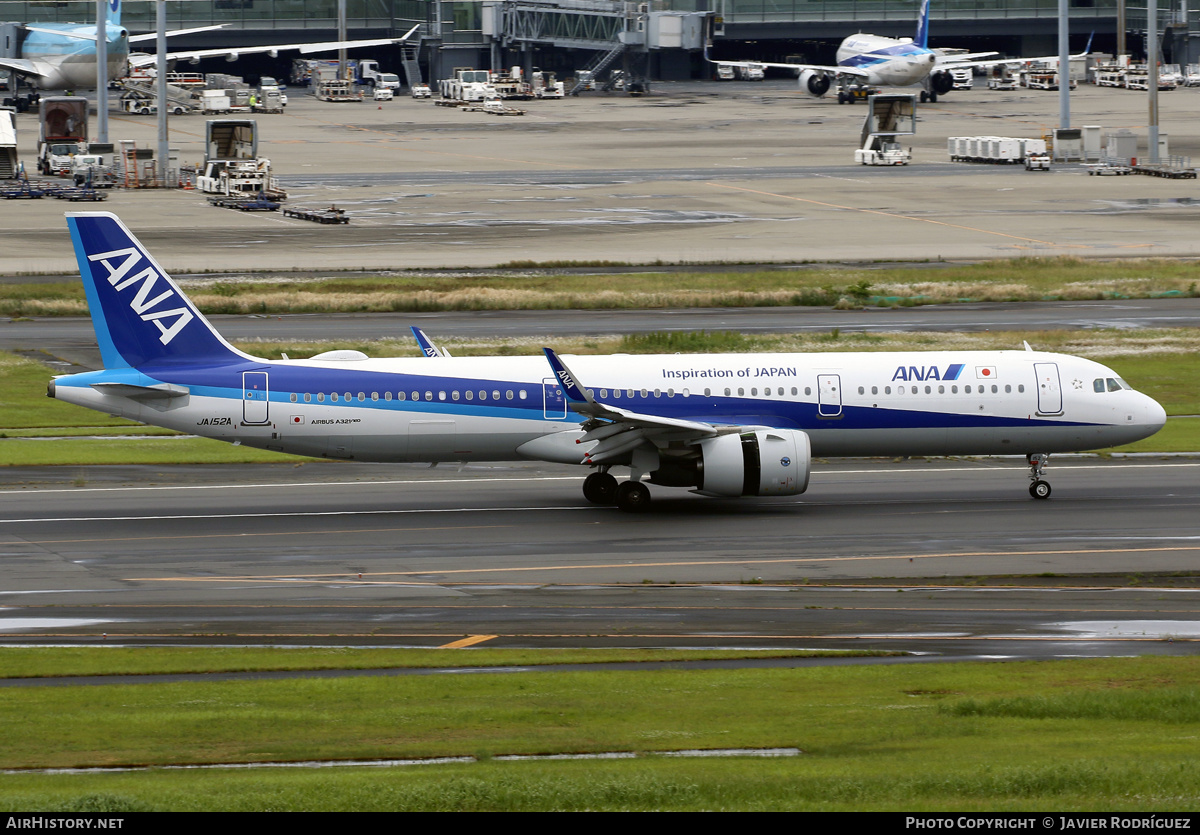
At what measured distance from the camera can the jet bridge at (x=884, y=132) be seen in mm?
137750

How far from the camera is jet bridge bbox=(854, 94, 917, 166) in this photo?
137750 millimetres

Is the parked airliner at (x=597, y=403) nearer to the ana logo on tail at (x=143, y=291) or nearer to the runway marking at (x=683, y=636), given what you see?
the ana logo on tail at (x=143, y=291)

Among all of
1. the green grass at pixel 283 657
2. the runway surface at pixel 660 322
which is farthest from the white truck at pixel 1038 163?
the green grass at pixel 283 657

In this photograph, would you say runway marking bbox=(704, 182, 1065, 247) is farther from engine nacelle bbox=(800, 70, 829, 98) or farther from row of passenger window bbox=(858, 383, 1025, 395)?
engine nacelle bbox=(800, 70, 829, 98)

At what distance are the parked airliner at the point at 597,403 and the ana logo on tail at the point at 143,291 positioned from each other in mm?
50

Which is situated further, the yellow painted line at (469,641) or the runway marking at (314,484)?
the runway marking at (314,484)

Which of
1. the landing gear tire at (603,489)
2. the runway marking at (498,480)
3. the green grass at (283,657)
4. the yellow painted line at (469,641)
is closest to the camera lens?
the green grass at (283,657)

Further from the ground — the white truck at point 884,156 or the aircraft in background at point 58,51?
the aircraft in background at point 58,51

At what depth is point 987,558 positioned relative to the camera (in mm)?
34312

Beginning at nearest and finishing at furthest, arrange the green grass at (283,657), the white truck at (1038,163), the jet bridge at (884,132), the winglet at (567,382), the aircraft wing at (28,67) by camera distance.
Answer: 1. the green grass at (283,657)
2. the winglet at (567,382)
3. the white truck at (1038,163)
4. the jet bridge at (884,132)
5. the aircraft wing at (28,67)

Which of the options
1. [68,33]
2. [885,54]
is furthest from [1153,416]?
[68,33]

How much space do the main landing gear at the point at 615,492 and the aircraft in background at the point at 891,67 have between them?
461 ft

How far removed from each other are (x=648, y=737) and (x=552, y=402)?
21.1m

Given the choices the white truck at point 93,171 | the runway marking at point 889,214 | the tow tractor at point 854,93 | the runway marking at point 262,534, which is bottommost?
the runway marking at point 262,534
